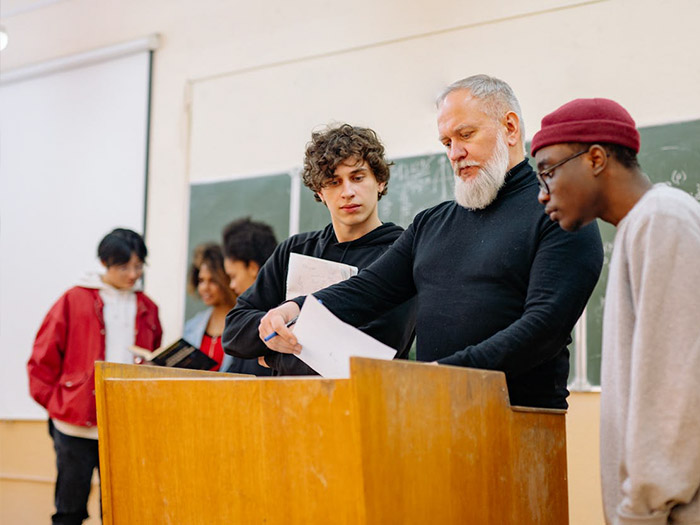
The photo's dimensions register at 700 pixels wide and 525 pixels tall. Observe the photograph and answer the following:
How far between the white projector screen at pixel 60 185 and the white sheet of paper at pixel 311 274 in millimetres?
3158

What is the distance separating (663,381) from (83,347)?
3265 mm

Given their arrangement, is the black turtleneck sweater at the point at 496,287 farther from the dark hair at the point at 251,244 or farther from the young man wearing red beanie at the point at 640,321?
the dark hair at the point at 251,244

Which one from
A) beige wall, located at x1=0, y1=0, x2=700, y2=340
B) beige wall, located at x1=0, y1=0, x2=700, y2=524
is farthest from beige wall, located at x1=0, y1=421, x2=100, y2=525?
beige wall, located at x1=0, y1=0, x2=700, y2=340

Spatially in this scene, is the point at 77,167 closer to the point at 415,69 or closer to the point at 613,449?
the point at 415,69

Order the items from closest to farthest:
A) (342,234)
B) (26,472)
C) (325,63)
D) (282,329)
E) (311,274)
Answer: (282,329)
(311,274)
(342,234)
(325,63)
(26,472)

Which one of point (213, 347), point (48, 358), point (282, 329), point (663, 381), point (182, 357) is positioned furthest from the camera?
point (213, 347)

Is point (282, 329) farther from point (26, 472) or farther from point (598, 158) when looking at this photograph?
point (26, 472)

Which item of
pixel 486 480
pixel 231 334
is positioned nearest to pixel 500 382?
pixel 486 480

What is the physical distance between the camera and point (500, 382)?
1626 millimetres

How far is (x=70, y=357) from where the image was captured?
406cm

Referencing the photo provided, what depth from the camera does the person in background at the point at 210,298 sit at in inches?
169

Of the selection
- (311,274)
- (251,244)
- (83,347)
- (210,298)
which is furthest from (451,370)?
(210,298)

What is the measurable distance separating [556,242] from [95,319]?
9.44 ft

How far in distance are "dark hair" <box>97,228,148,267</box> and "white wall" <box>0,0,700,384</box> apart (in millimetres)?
824
